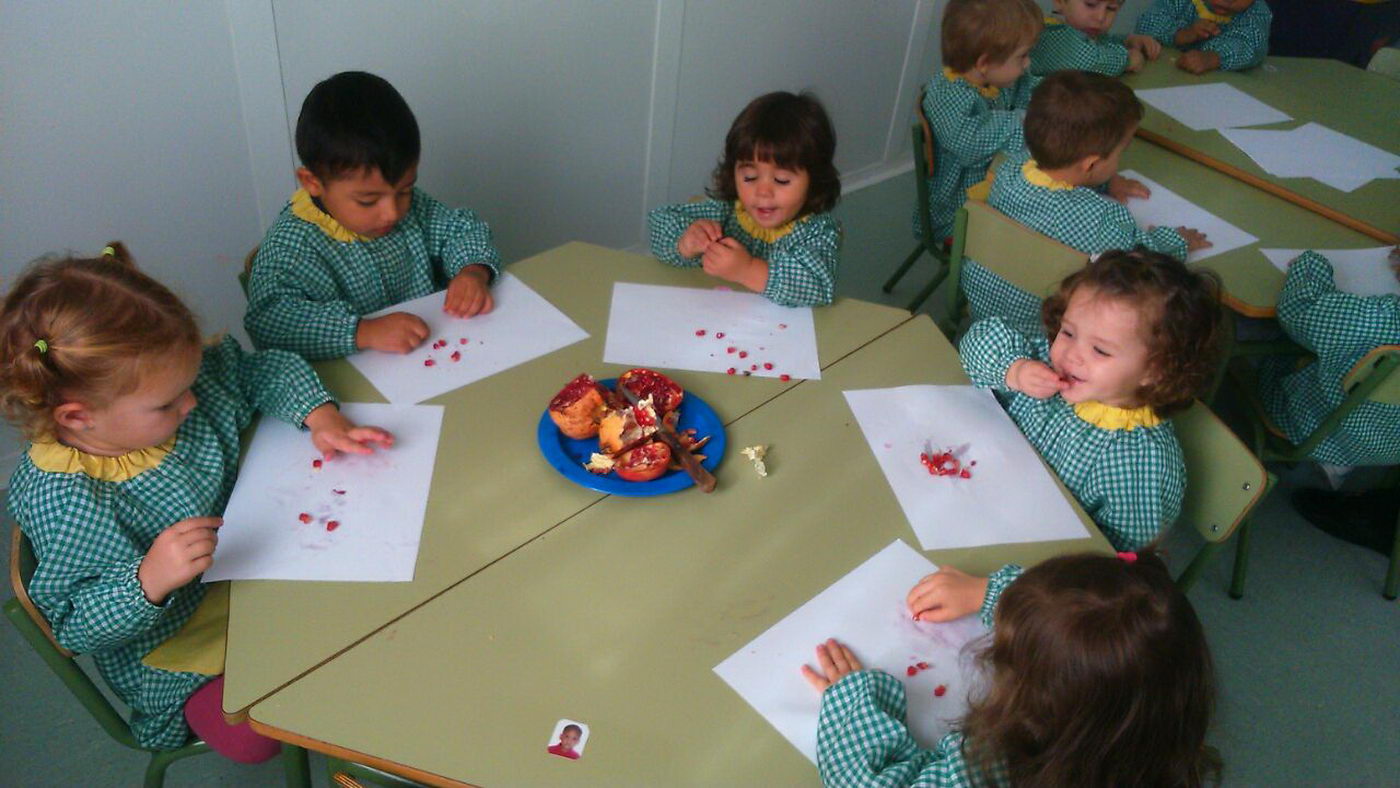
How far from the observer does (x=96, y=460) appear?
1242 mm

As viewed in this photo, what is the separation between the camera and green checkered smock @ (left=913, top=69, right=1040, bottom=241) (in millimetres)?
2793

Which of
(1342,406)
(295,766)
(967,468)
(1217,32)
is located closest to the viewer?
A: (295,766)

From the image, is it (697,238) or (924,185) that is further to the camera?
(924,185)

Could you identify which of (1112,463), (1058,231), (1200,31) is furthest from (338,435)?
(1200,31)

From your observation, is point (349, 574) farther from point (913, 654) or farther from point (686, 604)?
point (913, 654)

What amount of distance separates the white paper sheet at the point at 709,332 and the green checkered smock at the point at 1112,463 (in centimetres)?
36

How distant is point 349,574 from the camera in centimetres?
117

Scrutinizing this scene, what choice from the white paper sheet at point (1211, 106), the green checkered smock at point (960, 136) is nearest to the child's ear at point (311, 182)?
the green checkered smock at point (960, 136)

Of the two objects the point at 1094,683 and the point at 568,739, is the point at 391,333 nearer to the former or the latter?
the point at 568,739

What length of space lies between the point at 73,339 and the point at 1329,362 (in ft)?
7.68

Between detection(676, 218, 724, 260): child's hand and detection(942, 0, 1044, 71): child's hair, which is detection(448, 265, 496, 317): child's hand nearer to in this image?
detection(676, 218, 724, 260): child's hand

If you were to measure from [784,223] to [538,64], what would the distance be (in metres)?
1.06

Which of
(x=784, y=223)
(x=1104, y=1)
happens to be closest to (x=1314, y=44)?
(x=1104, y=1)

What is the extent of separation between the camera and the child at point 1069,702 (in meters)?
0.96
